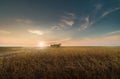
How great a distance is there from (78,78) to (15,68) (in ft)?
11.2

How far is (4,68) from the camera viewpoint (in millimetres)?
6359

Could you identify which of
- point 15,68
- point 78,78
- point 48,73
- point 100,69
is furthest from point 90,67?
point 15,68

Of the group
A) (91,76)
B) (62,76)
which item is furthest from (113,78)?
(62,76)

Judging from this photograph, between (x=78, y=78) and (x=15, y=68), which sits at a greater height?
(x=15, y=68)

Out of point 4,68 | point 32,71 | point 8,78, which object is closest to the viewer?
point 8,78

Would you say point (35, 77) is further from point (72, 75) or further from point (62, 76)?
point (72, 75)

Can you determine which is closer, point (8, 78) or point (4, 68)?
point (8, 78)

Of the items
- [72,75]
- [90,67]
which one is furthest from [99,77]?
[72,75]

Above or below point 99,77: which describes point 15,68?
above

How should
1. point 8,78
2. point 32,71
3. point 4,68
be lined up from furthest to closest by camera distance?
1. point 4,68
2. point 32,71
3. point 8,78

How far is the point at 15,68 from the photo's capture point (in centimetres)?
618

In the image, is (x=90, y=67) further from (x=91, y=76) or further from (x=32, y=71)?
(x=32, y=71)

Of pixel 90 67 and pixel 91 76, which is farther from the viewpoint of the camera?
pixel 90 67

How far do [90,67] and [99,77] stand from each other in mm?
873
